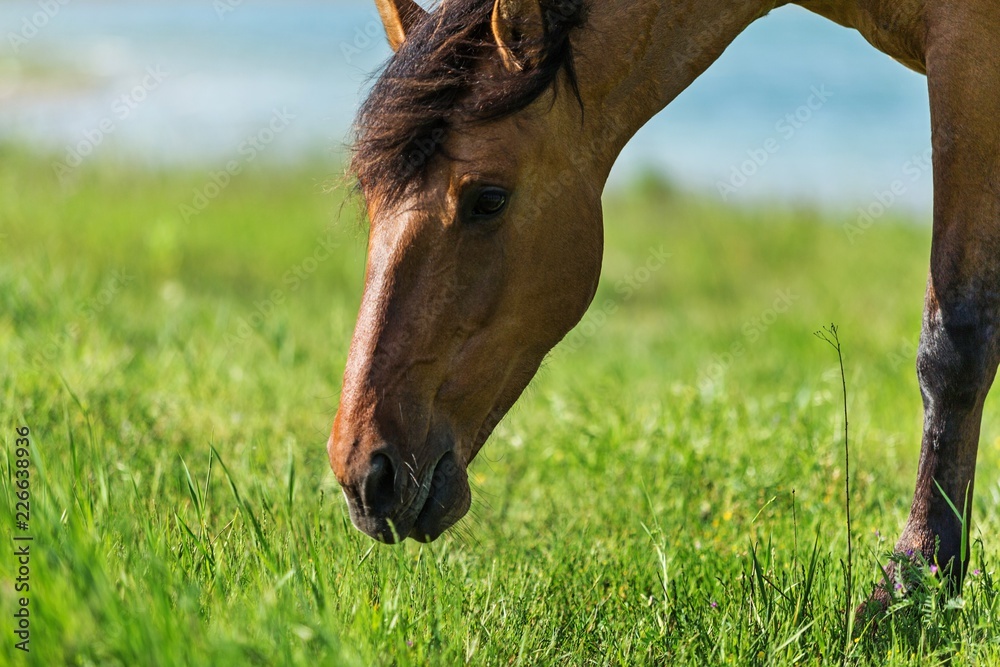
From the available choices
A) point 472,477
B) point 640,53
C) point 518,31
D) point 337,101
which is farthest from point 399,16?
point 337,101

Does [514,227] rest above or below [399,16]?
below

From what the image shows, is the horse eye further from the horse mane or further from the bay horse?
the horse mane

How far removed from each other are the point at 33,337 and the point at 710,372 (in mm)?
3497

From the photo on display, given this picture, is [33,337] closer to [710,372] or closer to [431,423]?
[431,423]

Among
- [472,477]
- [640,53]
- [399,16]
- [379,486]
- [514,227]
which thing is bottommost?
[472,477]

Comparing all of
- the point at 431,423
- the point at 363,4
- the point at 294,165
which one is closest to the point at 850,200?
the point at 294,165

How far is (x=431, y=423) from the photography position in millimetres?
2711

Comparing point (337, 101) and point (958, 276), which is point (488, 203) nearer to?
point (958, 276)

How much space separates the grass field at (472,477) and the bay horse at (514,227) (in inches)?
10.7

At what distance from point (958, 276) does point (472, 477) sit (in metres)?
2.23

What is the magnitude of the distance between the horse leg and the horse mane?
44.0 inches

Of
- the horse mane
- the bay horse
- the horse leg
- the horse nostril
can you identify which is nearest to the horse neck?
the bay horse

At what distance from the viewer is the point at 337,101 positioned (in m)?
18.3

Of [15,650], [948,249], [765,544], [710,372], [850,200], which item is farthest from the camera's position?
[850,200]
